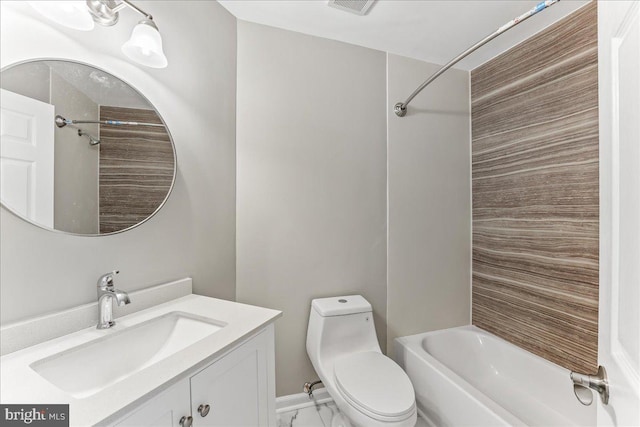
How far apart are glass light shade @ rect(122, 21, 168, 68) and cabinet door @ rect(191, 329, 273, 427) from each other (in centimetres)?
115

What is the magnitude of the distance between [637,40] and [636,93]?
3.1 inches

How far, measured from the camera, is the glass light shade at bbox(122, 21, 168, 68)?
3.36 feet

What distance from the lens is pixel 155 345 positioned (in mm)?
1035

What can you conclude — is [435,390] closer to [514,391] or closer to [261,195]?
[514,391]

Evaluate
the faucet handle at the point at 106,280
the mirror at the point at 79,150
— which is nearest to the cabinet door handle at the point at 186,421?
the faucet handle at the point at 106,280

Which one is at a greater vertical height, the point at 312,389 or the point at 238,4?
the point at 238,4

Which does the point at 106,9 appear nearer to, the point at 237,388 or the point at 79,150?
the point at 79,150

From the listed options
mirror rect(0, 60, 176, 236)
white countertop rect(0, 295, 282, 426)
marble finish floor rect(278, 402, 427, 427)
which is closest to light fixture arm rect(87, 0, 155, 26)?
mirror rect(0, 60, 176, 236)

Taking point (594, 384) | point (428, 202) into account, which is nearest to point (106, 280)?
point (594, 384)

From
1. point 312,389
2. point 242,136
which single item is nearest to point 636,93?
point 242,136

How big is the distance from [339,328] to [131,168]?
4.46 ft

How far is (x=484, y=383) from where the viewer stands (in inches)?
72.7

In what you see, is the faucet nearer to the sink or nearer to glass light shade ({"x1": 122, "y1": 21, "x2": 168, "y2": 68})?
the sink

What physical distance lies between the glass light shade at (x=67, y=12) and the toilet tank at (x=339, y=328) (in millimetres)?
1613
